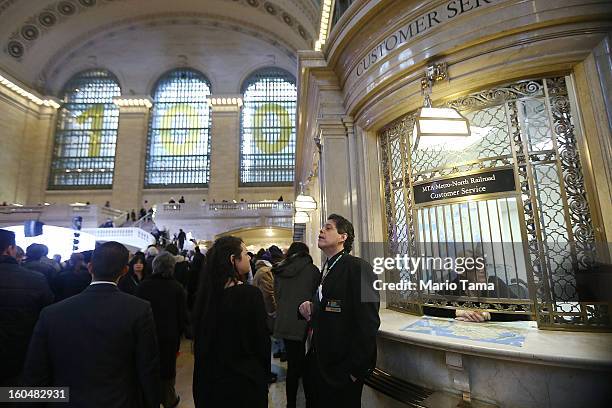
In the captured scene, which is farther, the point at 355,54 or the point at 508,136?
the point at 355,54

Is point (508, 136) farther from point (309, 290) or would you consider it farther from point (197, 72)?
point (197, 72)

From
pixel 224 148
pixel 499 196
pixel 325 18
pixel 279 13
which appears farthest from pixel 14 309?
pixel 279 13

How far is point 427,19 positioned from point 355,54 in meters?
1.00

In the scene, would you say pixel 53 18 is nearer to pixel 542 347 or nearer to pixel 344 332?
pixel 344 332

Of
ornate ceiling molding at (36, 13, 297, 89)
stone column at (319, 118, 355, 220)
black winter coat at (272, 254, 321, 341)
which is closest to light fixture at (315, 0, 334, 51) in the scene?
stone column at (319, 118, 355, 220)

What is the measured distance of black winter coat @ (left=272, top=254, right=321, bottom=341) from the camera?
320 centimetres

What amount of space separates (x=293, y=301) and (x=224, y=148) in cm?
2290

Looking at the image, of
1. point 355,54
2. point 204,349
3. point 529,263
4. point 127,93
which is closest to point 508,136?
point 529,263

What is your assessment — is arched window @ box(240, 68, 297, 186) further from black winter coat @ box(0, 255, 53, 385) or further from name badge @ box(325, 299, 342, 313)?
name badge @ box(325, 299, 342, 313)

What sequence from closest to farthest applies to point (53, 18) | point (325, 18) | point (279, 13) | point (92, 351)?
1. point (92, 351)
2. point (325, 18)
3. point (279, 13)
4. point (53, 18)

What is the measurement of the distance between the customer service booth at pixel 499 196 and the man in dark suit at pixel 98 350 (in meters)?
1.73

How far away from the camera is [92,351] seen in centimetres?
168

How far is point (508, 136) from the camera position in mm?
2988

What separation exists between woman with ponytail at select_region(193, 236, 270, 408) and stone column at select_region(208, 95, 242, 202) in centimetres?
2262
